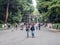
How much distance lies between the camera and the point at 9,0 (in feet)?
245

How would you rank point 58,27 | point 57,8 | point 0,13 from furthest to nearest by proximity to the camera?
point 0,13 → point 58,27 → point 57,8

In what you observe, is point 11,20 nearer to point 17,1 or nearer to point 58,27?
point 17,1

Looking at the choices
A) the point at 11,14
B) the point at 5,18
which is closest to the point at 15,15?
the point at 11,14

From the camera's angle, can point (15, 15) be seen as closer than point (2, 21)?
No

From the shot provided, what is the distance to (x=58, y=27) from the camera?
176ft

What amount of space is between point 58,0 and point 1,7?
28330mm

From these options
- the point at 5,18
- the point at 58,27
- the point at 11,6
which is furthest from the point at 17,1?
the point at 58,27

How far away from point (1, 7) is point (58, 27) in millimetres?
25458

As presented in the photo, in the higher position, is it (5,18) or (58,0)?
(58,0)

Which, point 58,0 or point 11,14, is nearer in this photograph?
point 58,0

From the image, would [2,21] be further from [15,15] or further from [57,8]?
[57,8]

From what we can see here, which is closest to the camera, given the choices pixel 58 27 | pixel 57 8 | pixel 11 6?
pixel 57 8

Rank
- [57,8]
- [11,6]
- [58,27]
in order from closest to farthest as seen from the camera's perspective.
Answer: [57,8] → [58,27] → [11,6]

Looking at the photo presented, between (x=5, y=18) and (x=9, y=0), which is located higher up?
(x=9, y=0)
